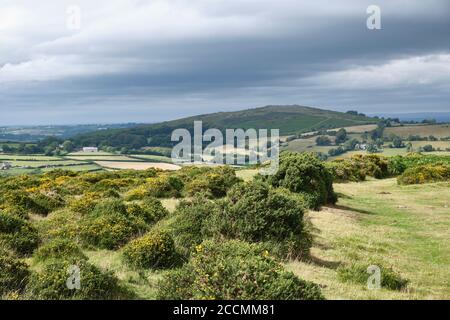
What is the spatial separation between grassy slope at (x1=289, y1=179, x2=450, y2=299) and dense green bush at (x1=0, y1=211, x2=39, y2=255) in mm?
7843

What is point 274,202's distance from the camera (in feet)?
47.6

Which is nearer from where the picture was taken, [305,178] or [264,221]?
[264,221]

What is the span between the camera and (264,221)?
13789 mm

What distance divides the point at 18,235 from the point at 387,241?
13.4m

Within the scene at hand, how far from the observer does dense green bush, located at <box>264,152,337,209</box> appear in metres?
24.6

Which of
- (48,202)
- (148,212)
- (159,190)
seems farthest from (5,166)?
(148,212)

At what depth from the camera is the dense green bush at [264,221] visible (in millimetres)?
13531

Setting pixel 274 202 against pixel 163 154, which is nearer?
pixel 274 202

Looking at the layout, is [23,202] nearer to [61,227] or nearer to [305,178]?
[61,227]

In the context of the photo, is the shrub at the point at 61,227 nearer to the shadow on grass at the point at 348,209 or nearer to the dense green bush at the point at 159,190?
the dense green bush at the point at 159,190
